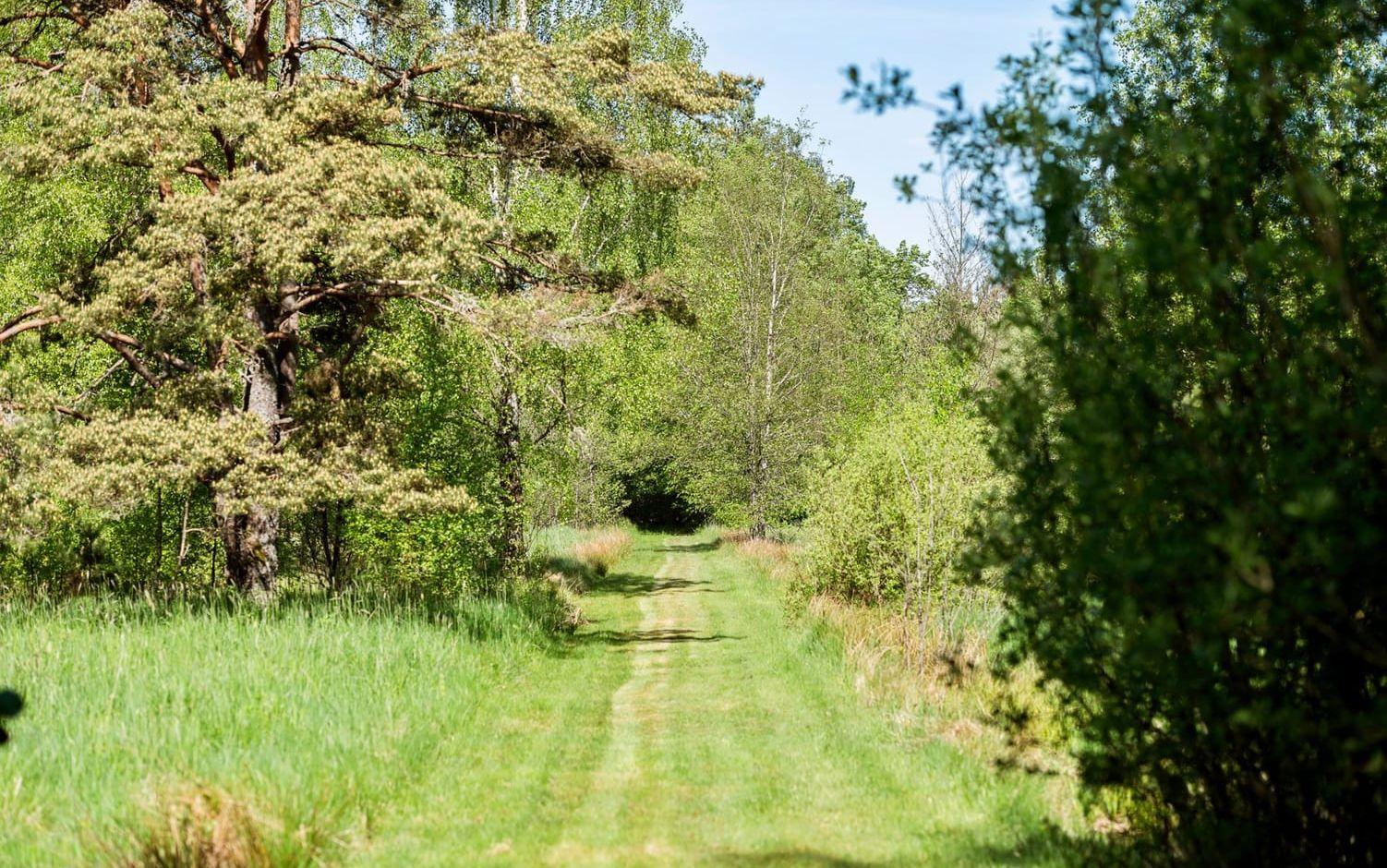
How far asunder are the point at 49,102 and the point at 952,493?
10.3 m

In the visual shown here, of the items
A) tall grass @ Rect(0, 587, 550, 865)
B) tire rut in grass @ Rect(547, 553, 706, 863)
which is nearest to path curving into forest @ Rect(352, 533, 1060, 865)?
tire rut in grass @ Rect(547, 553, 706, 863)

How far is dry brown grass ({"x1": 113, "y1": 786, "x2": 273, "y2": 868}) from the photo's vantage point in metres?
5.54

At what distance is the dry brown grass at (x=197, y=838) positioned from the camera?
5.54m

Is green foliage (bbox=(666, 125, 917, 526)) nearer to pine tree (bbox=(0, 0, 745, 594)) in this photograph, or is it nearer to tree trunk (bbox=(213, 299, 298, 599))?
pine tree (bbox=(0, 0, 745, 594))

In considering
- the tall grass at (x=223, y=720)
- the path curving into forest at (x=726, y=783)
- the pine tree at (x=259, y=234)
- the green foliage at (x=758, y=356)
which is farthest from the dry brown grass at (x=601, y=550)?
the tall grass at (x=223, y=720)

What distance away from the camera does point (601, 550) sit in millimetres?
29234

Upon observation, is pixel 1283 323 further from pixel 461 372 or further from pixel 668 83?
pixel 461 372

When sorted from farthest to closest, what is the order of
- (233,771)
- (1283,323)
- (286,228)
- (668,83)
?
(668,83)
(286,228)
(233,771)
(1283,323)

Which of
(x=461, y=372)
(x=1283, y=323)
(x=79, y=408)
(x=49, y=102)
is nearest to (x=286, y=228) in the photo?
(x=49, y=102)

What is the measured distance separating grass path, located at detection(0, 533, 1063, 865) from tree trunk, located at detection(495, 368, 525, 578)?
5.47m

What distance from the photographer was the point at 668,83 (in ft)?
49.3

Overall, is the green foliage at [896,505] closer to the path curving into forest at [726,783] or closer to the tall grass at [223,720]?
the path curving into forest at [726,783]

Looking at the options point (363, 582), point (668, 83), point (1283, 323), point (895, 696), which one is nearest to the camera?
point (1283, 323)

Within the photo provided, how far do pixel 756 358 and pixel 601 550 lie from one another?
647 cm
